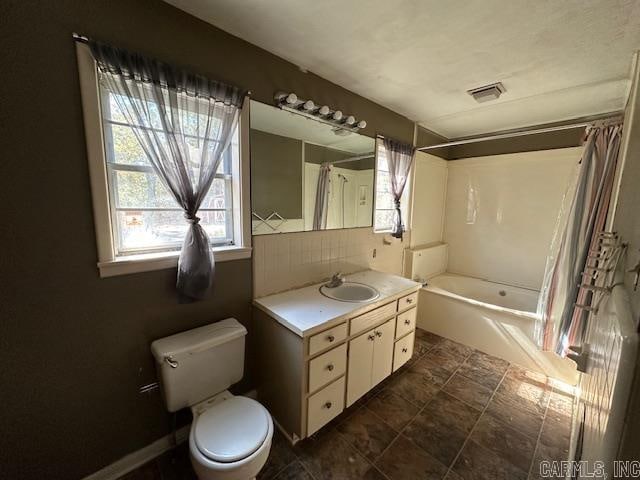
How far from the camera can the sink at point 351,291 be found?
1914 mm

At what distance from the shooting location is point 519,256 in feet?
9.99

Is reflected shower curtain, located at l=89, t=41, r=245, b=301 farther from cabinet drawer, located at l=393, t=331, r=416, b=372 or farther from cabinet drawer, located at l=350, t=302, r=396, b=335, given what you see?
cabinet drawer, located at l=393, t=331, r=416, b=372

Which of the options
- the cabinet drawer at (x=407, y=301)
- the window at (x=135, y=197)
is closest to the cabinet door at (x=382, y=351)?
the cabinet drawer at (x=407, y=301)

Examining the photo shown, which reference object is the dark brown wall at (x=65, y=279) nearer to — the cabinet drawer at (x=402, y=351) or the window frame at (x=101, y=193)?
the window frame at (x=101, y=193)

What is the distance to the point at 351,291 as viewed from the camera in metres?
2.03

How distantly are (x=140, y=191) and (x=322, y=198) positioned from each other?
1229mm

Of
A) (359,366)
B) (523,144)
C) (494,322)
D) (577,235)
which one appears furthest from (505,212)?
(359,366)

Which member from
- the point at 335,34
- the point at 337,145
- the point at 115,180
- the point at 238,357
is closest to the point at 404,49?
the point at 335,34

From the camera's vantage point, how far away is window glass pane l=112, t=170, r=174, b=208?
1.23 metres

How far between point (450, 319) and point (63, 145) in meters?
3.21

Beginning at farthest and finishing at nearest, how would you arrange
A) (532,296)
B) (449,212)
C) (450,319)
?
(449,212) < (532,296) < (450,319)

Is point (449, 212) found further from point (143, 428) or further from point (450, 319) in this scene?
point (143, 428)

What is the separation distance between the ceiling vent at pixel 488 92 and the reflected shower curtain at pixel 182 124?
1.86 meters

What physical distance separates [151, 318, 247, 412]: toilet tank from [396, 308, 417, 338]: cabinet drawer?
48.0 inches
